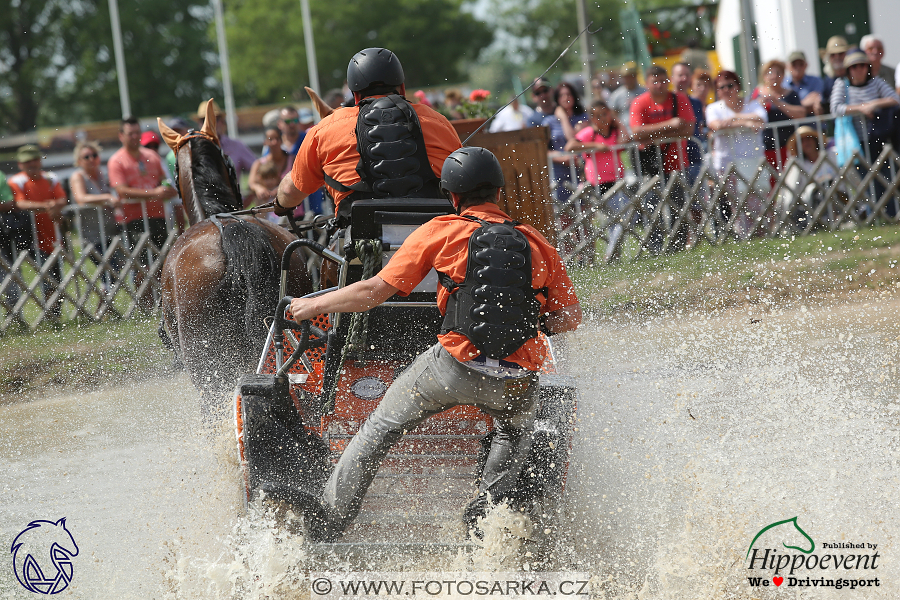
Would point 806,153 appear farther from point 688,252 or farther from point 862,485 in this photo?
point 862,485

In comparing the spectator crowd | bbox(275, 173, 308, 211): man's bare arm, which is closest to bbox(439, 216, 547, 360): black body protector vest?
bbox(275, 173, 308, 211): man's bare arm

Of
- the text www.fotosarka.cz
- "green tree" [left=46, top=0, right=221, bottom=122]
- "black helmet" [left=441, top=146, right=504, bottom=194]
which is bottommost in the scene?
the text www.fotosarka.cz

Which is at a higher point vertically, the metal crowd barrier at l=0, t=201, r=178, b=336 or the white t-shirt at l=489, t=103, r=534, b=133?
the white t-shirt at l=489, t=103, r=534, b=133

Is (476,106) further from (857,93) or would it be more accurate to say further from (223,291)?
(857,93)

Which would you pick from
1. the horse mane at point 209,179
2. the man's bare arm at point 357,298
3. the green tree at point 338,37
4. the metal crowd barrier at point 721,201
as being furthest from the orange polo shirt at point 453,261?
the green tree at point 338,37

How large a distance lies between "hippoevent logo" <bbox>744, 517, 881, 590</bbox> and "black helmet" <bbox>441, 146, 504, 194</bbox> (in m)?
2.07

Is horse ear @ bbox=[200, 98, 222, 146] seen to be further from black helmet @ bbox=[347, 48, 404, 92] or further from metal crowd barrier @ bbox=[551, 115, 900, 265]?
metal crowd barrier @ bbox=[551, 115, 900, 265]

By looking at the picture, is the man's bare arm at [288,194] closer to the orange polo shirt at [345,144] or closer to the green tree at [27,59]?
the orange polo shirt at [345,144]

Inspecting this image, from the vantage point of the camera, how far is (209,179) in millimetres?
6410

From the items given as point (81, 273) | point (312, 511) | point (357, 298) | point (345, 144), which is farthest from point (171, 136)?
point (81, 273)

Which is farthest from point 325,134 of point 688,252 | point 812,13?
point 812,13

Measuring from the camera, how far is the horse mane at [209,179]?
6.37 m

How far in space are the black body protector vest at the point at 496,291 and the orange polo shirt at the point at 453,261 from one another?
0.05 meters

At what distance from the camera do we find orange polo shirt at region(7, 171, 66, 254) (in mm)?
11289
